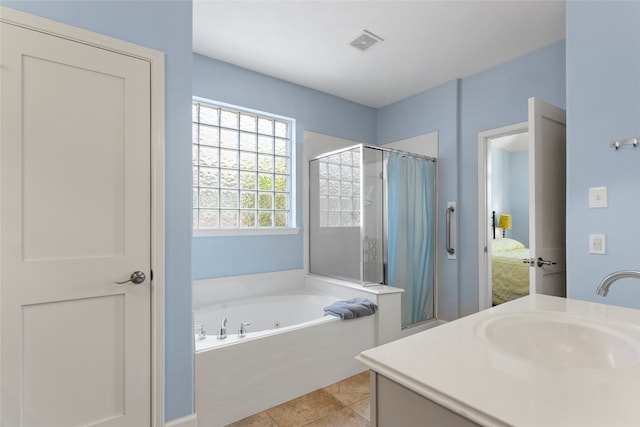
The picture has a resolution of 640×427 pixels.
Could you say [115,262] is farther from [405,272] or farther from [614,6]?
[614,6]

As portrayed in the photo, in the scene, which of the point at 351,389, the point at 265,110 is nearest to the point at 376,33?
the point at 265,110

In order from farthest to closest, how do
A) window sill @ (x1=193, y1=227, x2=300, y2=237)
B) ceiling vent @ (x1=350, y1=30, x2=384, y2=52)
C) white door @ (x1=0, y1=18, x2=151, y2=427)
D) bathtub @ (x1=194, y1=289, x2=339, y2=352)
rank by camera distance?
window sill @ (x1=193, y1=227, x2=300, y2=237) → bathtub @ (x1=194, y1=289, x2=339, y2=352) → ceiling vent @ (x1=350, y1=30, x2=384, y2=52) → white door @ (x1=0, y1=18, x2=151, y2=427)

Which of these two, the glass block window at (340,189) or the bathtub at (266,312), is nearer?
the bathtub at (266,312)

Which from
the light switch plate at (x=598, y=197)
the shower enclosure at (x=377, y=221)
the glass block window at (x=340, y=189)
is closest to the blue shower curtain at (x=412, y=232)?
the shower enclosure at (x=377, y=221)

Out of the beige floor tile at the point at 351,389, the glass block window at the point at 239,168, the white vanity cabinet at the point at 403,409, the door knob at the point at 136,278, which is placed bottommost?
the beige floor tile at the point at 351,389

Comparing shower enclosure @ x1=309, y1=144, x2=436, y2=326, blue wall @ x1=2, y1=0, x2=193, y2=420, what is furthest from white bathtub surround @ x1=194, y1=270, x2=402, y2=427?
shower enclosure @ x1=309, y1=144, x2=436, y2=326

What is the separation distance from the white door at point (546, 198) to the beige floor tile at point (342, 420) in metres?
1.29

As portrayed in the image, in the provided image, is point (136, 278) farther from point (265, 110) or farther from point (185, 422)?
point (265, 110)

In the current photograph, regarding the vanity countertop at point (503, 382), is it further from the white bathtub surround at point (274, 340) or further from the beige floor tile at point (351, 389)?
the beige floor tile at point (351, 389)

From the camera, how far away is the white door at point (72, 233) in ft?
4.11

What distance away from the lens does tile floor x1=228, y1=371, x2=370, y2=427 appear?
176 cm

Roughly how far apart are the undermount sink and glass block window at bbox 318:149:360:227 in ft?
6.08

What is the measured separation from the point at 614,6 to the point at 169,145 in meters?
2.45

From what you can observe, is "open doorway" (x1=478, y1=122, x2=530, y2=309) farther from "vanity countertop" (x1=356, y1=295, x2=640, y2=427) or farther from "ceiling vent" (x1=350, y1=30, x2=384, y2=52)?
"vanity countertop" (x1=356, y1=295, x2=640, y2=427)
